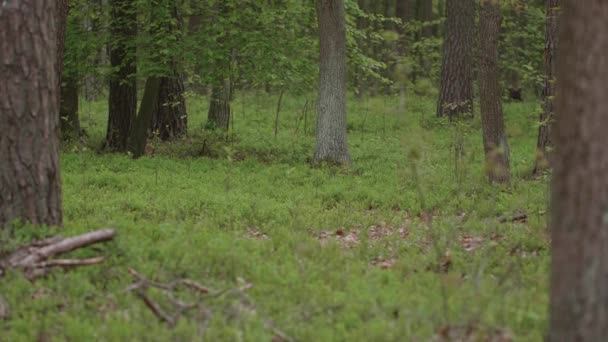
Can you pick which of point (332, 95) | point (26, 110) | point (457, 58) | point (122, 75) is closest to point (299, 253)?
point (26, 110)

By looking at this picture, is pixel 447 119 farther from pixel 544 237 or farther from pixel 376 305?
pixel 376 305

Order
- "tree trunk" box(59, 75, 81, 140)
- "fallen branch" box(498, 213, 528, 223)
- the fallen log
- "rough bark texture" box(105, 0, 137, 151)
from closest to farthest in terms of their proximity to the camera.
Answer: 1. the fallen log
2. "fallen branch" box(498, 213, 528, 223)
3. "rough bark texture" box(105, 0, 137, 151)
4. "tree trunk" box(59, 75, 81, 140)

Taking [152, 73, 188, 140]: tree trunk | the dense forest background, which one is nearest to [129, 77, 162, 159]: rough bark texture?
the dense forest background

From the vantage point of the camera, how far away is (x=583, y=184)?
13.2 ft

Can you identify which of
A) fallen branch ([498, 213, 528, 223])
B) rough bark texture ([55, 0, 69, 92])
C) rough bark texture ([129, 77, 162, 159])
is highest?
rough bark texture ([55, 0, 69, 92])

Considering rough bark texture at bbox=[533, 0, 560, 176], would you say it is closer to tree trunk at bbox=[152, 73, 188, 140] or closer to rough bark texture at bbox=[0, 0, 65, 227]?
rough bark texture at bbox=[0, 0, 65, 227]

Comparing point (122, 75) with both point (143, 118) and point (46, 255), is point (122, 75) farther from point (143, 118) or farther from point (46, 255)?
point (46, 255)

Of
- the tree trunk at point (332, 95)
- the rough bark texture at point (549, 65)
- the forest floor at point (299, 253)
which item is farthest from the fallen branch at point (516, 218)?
the tree trunk at point (332, 95)

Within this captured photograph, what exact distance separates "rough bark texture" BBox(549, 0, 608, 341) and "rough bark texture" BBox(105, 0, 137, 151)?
11.9m

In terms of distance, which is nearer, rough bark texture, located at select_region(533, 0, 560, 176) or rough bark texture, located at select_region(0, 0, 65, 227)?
rough bark texture, located at select_region(0, 0, 65, 227)

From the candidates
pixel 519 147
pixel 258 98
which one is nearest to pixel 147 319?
pixel 519 147

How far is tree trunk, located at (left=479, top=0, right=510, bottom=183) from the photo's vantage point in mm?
11422

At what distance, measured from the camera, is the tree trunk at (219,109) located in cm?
1689

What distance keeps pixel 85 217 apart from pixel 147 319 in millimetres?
3546
